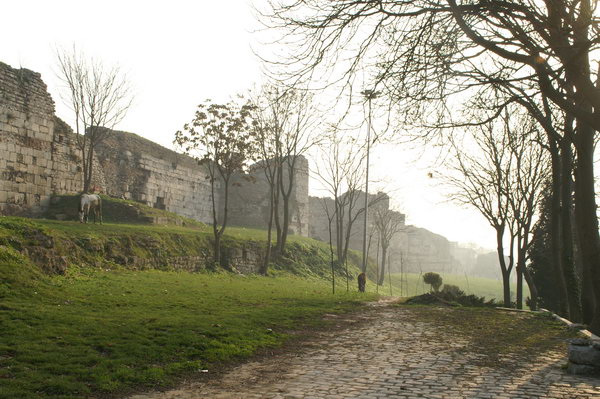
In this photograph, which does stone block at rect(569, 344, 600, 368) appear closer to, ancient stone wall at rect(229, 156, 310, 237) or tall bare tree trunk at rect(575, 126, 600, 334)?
tall bare tree trunk at rect(575, 126, 600, 334)

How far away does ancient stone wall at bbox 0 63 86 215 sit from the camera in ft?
64.0

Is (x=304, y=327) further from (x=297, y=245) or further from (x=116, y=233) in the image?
(x=297, y=245)

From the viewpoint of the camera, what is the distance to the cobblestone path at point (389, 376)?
608 cm

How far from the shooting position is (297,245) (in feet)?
115

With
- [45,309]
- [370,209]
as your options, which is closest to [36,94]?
[45,309]

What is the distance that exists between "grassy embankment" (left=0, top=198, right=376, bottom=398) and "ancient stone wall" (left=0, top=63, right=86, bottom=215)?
3427mm

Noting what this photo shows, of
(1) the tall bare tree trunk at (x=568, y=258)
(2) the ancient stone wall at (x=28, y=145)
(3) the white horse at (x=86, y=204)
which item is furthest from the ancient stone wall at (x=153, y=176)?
(1) the tall bare tree trunk at (x=568, y=258)

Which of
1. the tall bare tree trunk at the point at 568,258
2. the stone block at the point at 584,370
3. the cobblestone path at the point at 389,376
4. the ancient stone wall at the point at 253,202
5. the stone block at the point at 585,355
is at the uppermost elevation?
the ancient stone wall at the point at 253,202

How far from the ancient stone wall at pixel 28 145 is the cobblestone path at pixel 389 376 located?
Result: 15.3m

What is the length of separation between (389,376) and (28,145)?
18.7m

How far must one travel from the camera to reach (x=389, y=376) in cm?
698

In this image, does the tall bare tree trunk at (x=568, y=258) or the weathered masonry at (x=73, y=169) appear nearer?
the tall bare tree trunk at (x=568, y=258)

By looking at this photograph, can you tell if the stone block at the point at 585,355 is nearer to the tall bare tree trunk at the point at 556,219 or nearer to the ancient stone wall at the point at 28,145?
the tall bare tree trunk at the point at 556,219

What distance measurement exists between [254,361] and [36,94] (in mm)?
17736
